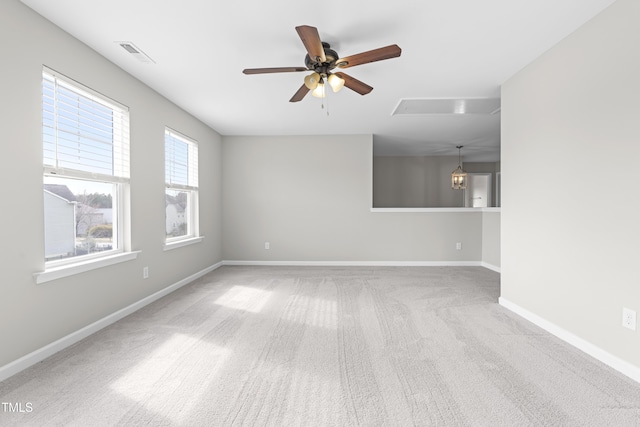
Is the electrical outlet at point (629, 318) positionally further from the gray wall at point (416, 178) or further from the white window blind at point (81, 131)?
the gray wall at point (416, 178)

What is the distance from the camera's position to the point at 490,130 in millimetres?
5496

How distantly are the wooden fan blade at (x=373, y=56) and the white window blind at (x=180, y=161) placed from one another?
2612 millimetres

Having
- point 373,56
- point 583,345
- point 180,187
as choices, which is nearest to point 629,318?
point 583,345

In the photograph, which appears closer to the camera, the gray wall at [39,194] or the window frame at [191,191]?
the gray wall at [39,194]

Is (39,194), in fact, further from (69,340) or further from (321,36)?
(321,36)

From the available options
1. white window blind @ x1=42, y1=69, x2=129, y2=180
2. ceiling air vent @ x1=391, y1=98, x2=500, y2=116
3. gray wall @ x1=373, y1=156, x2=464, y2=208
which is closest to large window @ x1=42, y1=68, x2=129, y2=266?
white window blind @ x1=42, y1=69, x2=129, y2=180

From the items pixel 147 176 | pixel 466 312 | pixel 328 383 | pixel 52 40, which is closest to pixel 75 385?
pixel 328 383

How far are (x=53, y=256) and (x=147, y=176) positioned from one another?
51.4 inches

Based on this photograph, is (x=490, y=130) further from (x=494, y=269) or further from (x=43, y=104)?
(x=43, y=104)

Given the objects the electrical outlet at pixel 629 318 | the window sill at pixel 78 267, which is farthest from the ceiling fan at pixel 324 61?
the electrical outlet at pixel 629 318

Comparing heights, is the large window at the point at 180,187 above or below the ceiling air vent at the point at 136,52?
below

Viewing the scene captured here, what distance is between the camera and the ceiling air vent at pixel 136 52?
2557 mm

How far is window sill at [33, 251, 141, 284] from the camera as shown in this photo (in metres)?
2.17

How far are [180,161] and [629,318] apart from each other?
4.80m
